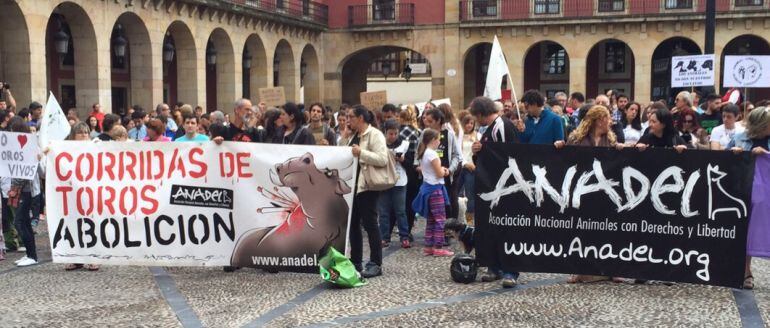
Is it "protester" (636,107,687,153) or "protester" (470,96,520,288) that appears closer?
"protester" (636,107,687,153)

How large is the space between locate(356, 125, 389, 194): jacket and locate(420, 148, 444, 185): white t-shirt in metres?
1.41

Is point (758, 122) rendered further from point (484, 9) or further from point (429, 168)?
point (484, 9)

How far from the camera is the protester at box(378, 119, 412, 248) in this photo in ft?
30.6

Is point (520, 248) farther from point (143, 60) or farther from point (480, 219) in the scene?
point (143, 60)

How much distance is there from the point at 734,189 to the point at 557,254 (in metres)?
1.48

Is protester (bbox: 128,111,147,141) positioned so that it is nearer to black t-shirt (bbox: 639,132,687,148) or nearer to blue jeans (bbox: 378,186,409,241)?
blue jeans (bbox: 378,186,409,241)

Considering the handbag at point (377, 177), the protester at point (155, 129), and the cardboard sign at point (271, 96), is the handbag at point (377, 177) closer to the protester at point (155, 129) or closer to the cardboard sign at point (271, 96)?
the protester at point (155, 129)

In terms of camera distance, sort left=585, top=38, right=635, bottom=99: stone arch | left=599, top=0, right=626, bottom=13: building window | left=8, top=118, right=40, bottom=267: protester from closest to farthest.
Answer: left=8, top=118, right=40, bottom=267: protester < left=599, top=0, right=626, bottom=13: building window < left=585, top=38, right=635, bottom=99: stone arch

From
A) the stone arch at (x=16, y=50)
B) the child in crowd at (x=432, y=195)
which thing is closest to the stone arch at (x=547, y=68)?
the stone arch at (x=16, y=50)

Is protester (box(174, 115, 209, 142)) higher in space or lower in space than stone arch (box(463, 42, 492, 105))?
lower

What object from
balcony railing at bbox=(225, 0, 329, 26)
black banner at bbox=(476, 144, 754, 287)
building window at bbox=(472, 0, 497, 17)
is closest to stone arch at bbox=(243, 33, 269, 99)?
balcony railing at bbox=(225, 0, 329, 26)

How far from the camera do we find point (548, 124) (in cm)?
732

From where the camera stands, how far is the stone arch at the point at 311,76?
35.3m

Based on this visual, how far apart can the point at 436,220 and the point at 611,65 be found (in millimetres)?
31765
